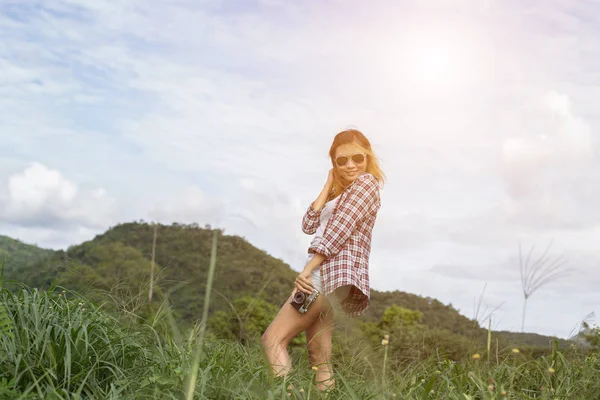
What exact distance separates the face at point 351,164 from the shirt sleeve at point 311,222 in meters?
0.33

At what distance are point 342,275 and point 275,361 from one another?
70 centimetres

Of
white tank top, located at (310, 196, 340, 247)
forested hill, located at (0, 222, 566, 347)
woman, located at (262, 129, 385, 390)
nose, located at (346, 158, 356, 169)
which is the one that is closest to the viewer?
woman, located at (262, 129, 385, 390)

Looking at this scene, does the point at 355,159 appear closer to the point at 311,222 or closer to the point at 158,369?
the point at 311,222

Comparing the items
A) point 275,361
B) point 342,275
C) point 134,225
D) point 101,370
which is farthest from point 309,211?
point 134,225

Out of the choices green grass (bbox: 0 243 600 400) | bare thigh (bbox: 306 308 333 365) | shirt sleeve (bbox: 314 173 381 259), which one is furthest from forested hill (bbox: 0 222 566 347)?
green grass (bbox: 0 243 600 400)

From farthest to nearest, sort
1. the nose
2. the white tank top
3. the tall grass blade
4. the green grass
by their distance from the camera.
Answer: the nose
the white tank top
the green grass
the tall grass blade

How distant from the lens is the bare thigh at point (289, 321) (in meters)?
4.53

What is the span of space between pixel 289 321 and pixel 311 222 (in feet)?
2.62

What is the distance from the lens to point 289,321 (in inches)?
180

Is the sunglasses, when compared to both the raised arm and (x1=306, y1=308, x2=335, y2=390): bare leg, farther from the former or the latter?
(x1=306, y1=308, x2=335, y2=390): bare leg

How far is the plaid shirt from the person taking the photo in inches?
177

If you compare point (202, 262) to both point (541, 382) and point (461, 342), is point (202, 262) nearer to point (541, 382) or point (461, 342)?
point (461, 342)

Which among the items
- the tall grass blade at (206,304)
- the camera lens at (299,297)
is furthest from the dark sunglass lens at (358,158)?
the tall grass blade at (206,304)

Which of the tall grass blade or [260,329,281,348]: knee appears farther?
[260,329,281,348]: knee
